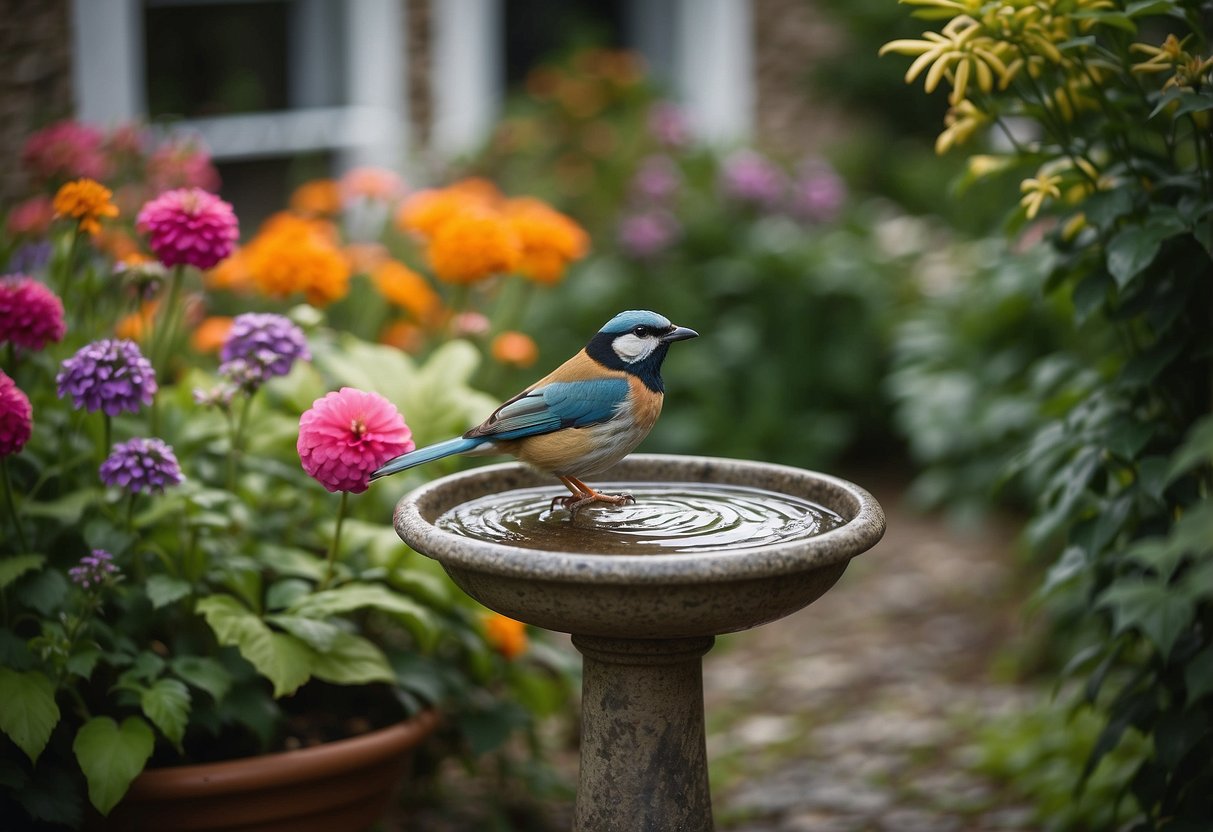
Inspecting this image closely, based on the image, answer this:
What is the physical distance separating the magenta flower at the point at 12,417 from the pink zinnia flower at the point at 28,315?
235 mm

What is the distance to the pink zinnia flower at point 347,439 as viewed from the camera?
7.97ft

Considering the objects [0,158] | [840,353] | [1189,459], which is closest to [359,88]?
[0,158]

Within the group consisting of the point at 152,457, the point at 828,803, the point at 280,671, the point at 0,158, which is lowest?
the point at 828,803

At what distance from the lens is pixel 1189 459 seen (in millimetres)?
1515

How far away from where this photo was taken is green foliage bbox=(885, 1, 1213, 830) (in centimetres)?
247

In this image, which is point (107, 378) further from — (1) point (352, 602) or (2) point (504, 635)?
(2) point (504, 635)

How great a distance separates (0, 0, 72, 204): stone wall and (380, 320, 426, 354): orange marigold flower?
6.86 feet

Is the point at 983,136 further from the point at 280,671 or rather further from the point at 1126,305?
the point at 280,671

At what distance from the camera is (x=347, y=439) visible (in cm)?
244

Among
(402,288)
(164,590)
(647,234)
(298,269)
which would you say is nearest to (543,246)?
(402,288)

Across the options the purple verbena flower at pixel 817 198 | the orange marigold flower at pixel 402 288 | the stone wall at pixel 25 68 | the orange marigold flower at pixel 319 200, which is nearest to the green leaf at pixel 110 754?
the orange marigold flower at pixel 402 288

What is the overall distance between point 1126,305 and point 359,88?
5675 millimetres

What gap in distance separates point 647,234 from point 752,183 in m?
0.79

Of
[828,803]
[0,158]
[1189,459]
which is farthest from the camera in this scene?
[0,158]
